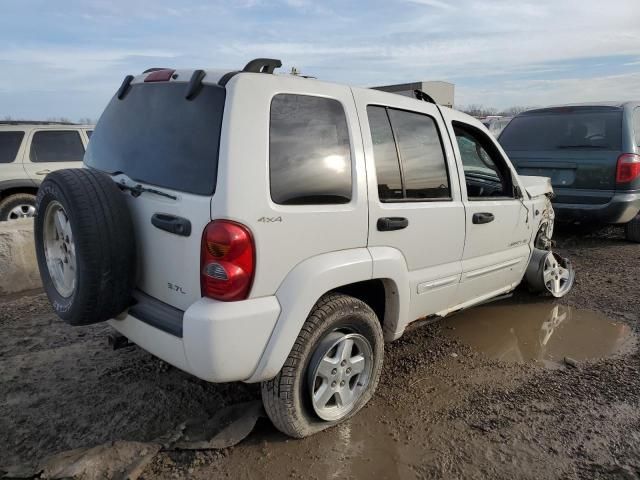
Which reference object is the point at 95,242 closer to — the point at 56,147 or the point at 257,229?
the point at 257,229

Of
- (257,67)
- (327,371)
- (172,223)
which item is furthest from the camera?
(327,371)

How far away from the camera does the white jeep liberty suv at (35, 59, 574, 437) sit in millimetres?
2240

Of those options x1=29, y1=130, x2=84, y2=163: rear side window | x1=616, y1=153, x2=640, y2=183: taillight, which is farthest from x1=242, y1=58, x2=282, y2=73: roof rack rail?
x1=29, y1=130, x2=84, y2=163: rear side window

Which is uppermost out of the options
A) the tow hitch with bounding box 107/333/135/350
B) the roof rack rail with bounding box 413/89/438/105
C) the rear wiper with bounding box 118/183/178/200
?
the roof rack rail with bounding box 413/89/438/105

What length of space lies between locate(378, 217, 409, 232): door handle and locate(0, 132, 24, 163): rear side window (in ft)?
21.6

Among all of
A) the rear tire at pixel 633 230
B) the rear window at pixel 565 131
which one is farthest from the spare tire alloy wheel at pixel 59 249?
the rear tire at pixel 633 230

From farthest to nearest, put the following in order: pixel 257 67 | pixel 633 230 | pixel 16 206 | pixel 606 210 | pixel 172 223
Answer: pixel 16 206 < pixel 633 230 < pixel 606 210 < pixel 257 67 < pixel 172 223

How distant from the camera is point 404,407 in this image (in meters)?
3.10

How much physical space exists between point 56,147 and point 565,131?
757 cm

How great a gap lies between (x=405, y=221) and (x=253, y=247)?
1069 mm

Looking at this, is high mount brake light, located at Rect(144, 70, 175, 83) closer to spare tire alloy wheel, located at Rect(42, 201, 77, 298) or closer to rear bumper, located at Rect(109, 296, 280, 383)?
spare tire alloy wheel, located at Rect(42, 201, 77, 298)

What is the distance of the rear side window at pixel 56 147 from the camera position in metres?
7.40

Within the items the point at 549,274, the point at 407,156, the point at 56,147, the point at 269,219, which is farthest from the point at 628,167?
the point at 56,147

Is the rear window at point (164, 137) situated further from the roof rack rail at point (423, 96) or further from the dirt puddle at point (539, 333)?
the dirt puddle at point (539, 333)
